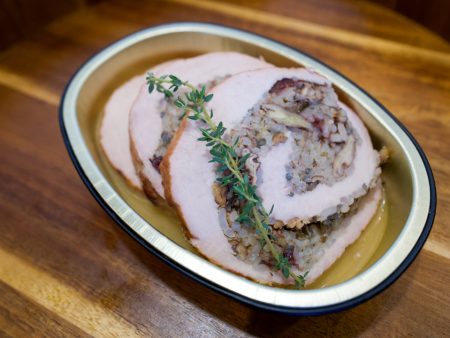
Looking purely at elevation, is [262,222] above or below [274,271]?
above

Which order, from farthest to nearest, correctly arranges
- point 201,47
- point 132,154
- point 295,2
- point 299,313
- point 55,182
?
1. point 295,2
2. point 201,47
3. point 55,182
4. point 132,154
5. point 299,313

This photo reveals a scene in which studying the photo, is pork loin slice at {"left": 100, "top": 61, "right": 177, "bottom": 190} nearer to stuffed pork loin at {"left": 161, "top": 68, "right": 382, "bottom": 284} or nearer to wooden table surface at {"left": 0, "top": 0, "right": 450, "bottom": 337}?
wooden table surface at {"left": 0, "top": 0, "right": 450, "bottom": 337}

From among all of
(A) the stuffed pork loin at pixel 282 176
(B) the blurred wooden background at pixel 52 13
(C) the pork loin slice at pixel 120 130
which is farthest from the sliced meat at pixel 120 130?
(B) the blurred wooden background at pixel 52 13

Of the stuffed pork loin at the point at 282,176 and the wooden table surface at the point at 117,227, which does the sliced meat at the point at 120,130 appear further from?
the stuffed pork loin at the point at 282,176

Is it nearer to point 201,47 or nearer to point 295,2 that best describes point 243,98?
point 201,47

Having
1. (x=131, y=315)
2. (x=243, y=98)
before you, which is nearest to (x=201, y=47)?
(x=243, y=98)

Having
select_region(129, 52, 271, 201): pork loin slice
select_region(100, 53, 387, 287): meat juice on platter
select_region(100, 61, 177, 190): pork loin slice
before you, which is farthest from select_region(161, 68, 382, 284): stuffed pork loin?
select_region(100, 61, 177, 190): pork loin slice
